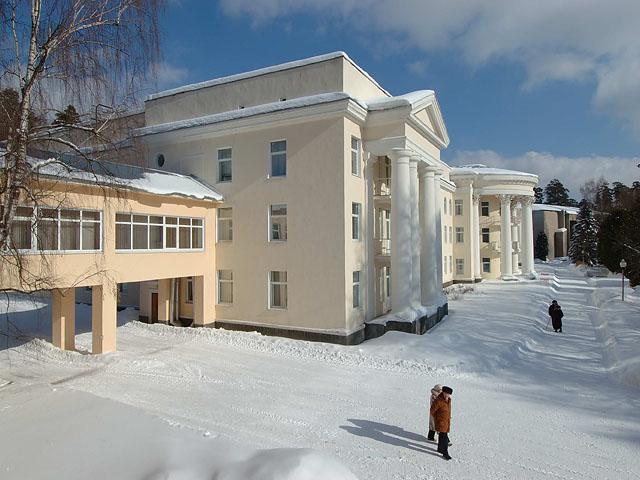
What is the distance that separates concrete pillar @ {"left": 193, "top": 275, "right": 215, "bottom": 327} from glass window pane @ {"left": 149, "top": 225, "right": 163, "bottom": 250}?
2.65 m

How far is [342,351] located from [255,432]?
Result: 664 cm

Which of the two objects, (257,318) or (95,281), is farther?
(257,318)

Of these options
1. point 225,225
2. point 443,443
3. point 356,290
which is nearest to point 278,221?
point 225,225

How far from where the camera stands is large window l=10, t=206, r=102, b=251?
1126cm

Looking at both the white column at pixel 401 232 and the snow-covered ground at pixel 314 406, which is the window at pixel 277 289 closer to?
the snow-covered ground at pixel 314 406

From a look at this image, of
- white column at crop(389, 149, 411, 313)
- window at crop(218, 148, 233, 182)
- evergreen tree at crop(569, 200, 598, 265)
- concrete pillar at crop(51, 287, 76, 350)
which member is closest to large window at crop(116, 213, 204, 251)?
window at crop(218, 148, 233, 182)

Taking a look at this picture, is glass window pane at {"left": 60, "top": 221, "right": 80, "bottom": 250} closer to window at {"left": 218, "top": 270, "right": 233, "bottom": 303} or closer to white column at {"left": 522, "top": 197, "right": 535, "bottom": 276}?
window at {"left": 218, "top": 270, "right": 233, "bottom": 303}

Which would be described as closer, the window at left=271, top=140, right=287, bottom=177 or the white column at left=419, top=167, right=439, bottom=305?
the window at left=271, top=140, right=287, bottom=177

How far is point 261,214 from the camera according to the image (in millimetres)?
A: 17250

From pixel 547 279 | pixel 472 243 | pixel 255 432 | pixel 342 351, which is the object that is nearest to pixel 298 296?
pixel 342 351

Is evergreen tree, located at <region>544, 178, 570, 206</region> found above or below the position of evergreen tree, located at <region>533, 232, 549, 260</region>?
above

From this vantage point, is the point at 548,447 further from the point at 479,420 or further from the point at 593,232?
the point at 593,232

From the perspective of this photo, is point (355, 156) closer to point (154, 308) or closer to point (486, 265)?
point (154, 308)

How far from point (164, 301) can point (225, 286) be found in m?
2.89
